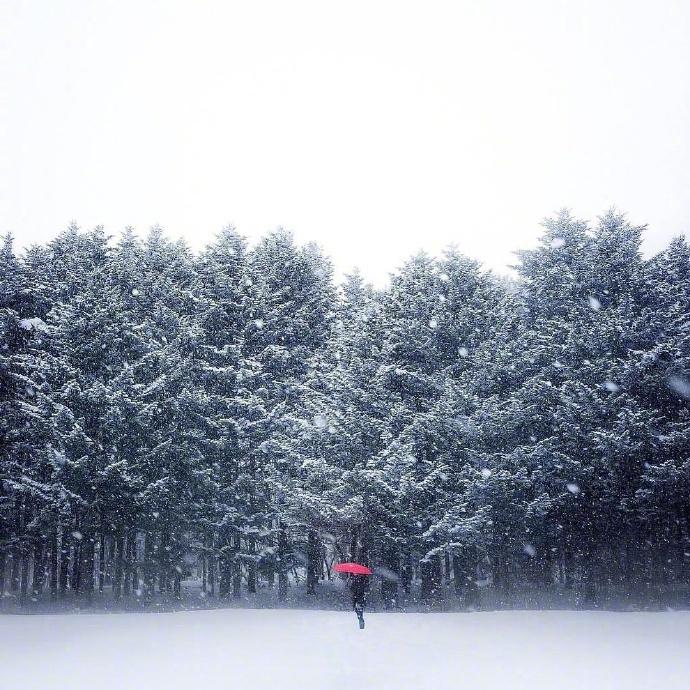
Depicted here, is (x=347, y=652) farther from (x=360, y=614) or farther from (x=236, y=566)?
(x=236, y=566)

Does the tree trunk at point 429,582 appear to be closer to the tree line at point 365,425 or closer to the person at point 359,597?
the tree line at point 365,425

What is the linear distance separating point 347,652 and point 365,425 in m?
12.8

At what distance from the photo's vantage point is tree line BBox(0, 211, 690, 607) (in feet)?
83.0

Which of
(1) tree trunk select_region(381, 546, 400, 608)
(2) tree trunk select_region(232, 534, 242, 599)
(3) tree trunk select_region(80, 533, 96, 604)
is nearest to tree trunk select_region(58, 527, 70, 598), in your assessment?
(3) tree trunk select_region(80, 533, 96, 604)

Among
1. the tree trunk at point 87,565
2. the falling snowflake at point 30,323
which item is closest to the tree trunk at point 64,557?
the tree trunk at point 87,565

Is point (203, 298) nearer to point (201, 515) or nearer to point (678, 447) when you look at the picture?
point (201, 515)

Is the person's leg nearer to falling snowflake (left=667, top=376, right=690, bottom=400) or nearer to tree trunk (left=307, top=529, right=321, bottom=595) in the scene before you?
tree trunk (left=307, top=529, right=321, bottom=595)

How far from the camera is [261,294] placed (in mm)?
30562

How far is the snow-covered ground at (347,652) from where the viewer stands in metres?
11.3

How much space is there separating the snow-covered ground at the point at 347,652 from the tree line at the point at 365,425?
5.11 meters

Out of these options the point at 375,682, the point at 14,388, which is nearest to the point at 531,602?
the point at 375,682

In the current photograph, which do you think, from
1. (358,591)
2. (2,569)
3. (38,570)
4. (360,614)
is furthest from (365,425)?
(2,569)

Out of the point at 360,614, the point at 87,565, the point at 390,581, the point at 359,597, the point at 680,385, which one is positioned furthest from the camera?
the point at 390,581

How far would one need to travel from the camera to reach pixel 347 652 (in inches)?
569
